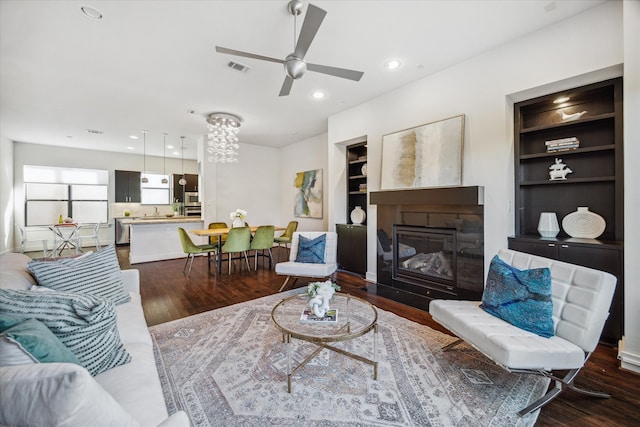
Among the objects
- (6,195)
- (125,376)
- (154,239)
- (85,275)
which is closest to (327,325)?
(125,376)

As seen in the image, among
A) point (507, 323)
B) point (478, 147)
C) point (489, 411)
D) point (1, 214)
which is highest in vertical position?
point (478, 147)

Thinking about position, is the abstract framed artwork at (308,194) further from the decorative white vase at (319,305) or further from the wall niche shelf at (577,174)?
the decorative white vase at (319,305)

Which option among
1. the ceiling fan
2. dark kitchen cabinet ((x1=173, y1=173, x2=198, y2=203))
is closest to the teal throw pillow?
the ceiling fan

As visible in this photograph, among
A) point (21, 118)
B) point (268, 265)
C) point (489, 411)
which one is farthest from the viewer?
point (268, 265)

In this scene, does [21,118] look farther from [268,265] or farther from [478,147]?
[478,147]

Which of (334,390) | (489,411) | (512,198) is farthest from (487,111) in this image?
(334,390)

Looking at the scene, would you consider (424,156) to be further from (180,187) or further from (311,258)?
(180,187)

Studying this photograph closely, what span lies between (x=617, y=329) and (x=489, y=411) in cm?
169

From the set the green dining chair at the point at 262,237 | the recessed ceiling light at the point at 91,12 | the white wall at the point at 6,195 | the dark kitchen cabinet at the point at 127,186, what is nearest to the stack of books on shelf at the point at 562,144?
the green dining chair at the point at 262,237

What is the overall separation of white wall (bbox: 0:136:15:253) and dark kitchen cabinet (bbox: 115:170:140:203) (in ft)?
6.94

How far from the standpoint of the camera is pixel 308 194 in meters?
6.58

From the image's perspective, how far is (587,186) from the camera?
2.61 metres

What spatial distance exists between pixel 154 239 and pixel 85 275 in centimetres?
449

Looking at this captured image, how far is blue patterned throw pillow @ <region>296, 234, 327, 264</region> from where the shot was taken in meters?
3.76
